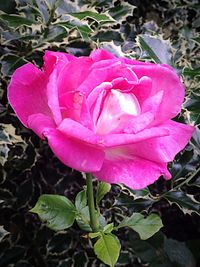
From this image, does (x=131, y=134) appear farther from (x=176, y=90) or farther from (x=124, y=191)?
(x=124, y=191)

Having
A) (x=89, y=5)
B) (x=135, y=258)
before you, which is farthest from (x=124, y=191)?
(x=89, y=5)

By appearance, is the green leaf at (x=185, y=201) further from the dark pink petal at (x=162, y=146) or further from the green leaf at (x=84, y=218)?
the dark pink petal at (x=162, y=146)

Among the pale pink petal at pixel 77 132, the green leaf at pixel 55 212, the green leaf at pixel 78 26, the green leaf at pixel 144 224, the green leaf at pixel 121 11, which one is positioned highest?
the pale pink petal at pixel 77 132

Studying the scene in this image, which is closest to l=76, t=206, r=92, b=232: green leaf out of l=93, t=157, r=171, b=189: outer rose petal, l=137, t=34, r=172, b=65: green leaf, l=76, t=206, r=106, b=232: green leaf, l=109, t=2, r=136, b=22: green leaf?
l=76, t=206, r=106, b=232: green leaf

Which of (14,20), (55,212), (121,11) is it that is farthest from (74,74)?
(121,11)

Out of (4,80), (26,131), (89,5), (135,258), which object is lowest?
(135,258)

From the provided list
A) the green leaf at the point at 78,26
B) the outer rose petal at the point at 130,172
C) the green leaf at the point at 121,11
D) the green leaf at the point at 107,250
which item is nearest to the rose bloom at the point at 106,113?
the outer rose petal at the point at 130,172

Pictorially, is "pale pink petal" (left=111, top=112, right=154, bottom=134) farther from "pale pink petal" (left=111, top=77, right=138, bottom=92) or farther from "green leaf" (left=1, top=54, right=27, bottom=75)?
"green leaf" (left=1, top=54, right=27, bottom=75)
